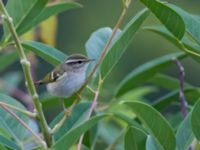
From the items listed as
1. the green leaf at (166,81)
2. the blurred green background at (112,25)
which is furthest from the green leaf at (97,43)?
the blurred green background at (112,25)

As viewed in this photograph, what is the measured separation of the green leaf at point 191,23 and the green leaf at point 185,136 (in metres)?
0.28

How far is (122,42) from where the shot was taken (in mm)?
2111

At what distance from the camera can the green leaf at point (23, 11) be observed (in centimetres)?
214

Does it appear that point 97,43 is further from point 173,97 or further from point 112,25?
point 112,25

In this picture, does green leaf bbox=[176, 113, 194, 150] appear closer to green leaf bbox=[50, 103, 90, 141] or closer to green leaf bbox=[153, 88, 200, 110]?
green leaf bbox=[50, 103, 90, 141]

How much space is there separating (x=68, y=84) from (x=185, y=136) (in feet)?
3.19

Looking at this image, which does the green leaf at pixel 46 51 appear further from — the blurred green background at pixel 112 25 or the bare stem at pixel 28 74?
the blurred green background at pixel 112 25

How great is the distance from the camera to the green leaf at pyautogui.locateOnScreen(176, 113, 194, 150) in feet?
6.40

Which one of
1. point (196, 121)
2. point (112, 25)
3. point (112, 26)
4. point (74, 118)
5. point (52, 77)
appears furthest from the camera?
point (112, 25)

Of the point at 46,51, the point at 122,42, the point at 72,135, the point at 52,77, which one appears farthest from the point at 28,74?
the point at 52,77

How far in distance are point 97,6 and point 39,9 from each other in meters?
14.9

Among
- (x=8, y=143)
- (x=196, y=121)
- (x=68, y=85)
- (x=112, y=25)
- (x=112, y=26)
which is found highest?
(x=196, y=121)

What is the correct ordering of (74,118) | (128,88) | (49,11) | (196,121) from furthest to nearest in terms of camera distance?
(128,88) → (49,11) → (74,118) → (196,121)

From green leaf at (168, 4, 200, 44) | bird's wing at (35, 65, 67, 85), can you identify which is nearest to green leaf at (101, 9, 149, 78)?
green leaf at (168, 4, 200, 44)
